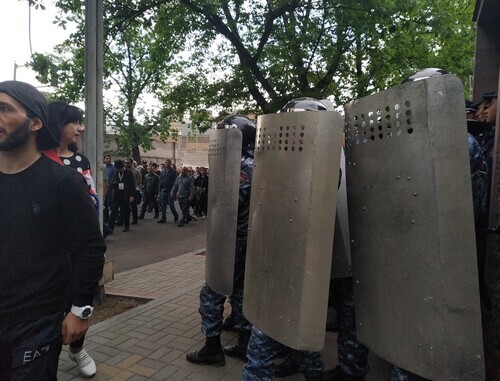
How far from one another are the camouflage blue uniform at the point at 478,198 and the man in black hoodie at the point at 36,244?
1.47m

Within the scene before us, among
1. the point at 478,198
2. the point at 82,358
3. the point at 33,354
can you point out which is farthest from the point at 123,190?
the point at 478,198

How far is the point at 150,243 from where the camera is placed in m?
8.97

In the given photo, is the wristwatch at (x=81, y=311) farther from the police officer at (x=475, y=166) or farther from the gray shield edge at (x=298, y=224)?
the police officer at (x=475, y=166)

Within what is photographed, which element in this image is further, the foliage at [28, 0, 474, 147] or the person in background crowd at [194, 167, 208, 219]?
the person in background crowd at [194, 167, 208, 219]

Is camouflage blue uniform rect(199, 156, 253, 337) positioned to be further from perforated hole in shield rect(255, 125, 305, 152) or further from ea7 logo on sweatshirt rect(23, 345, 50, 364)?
ea7 logo on sweatshirt rect(23, 345, 50, 364)

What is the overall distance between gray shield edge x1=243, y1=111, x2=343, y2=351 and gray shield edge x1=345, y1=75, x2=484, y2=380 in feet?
0.67

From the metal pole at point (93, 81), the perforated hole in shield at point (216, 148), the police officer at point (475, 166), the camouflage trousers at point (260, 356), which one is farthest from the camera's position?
the metal pole at point (93, 81)

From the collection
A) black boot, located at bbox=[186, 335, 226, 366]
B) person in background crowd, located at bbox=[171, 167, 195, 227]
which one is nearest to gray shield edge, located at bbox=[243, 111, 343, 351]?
black boot, located at bbox=[186, 335, 226, 366]

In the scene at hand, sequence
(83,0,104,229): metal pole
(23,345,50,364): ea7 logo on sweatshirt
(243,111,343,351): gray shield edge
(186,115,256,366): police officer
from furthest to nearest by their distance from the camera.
→ 1. (83,0,104,229): metal pole
2. (186,115,256,366): police officer
3. (243,111,343,351): gray shield edge
4. (23,345,50,364): ea7 logo on sweatshirt

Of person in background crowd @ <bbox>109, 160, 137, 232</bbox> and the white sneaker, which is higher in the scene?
person in background crowd @ <bbox>109, 160, 137, 232</bbox>

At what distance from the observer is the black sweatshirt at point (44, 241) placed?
1.69m

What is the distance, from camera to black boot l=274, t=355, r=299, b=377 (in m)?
2.98

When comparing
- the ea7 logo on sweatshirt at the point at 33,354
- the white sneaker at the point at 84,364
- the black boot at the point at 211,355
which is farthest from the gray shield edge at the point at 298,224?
the white sneaker at the point at 84,364

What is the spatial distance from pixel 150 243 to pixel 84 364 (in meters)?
6.14
